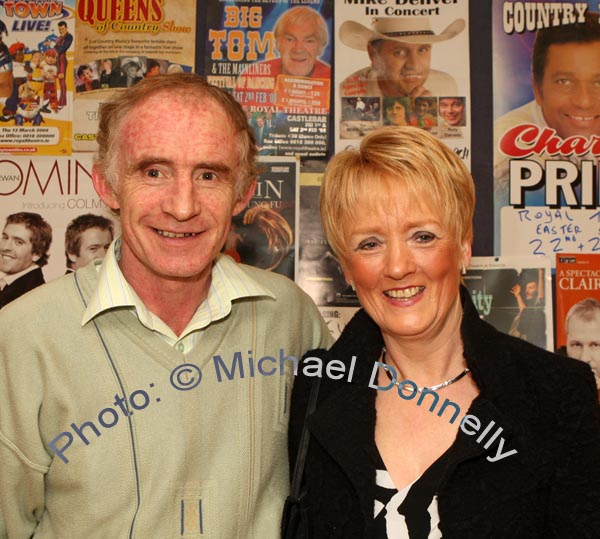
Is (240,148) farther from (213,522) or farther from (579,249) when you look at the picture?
(579,249)

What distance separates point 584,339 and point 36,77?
1647 millimetres

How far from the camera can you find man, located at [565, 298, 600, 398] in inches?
69.8

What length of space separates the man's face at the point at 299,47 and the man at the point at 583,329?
0.97 meters

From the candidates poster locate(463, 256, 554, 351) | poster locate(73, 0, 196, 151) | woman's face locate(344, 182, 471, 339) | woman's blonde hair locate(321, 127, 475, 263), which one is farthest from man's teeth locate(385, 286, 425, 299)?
poster locate(73, 0, 196, 151)

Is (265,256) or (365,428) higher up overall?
(265,256)

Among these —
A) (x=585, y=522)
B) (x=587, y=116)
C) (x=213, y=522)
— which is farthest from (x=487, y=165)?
(x=213, y=522)

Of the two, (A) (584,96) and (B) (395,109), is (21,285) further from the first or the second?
(A) (584,96)

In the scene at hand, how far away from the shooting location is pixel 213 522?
3.66 ft

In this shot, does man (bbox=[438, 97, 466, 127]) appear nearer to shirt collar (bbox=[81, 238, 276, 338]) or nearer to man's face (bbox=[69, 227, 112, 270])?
shirt collar (bbox=[81, 238, 276, 338])

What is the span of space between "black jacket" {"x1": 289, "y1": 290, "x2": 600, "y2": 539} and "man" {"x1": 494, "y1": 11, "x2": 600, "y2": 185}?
0.81 m

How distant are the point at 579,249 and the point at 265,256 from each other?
85 centimetres

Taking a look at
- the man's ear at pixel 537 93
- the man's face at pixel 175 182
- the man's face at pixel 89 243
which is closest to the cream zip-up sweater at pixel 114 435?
the man's face at pixel 175 182

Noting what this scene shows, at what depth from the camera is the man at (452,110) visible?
1822 mm

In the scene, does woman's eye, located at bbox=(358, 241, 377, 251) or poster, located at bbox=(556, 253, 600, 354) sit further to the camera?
poster, located at bbox=(556, 253, 600, 354)
